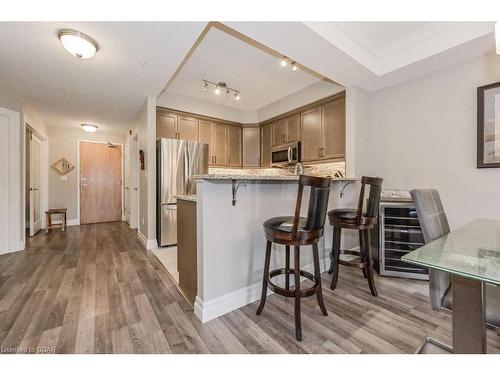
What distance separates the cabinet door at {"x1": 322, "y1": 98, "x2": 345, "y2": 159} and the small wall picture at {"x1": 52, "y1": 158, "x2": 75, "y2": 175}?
19.0 ft

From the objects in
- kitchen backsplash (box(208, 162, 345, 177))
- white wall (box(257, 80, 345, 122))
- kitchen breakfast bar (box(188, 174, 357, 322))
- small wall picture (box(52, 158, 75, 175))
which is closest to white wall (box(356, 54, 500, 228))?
kitchen backsplash (box(208, 162, 345, 177))

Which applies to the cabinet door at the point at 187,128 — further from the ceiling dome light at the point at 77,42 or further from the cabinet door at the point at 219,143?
the ceiling dome light at the point at 77,42

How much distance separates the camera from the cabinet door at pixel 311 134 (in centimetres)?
365

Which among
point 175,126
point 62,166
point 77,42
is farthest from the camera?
point 62,166

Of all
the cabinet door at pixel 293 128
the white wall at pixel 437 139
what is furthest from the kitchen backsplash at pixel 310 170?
the cabinet door at pixel 293 128

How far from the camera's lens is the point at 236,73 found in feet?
11.0

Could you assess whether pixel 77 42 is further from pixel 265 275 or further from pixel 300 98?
pixel 300 98

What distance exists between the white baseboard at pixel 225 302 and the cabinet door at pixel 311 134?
2437 millimetres

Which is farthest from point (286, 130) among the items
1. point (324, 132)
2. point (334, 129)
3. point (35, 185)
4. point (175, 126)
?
point (35, 185)

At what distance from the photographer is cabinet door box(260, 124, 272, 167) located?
4.68 metres

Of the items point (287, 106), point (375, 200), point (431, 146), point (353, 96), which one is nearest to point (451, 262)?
point (375, 200)

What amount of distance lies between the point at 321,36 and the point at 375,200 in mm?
1564

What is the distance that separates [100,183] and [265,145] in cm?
438

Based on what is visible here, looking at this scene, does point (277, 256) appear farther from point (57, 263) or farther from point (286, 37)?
point (57, 263)
